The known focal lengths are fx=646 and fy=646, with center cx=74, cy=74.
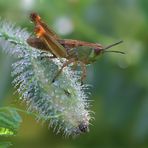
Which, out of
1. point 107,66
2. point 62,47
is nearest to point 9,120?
point 62,47

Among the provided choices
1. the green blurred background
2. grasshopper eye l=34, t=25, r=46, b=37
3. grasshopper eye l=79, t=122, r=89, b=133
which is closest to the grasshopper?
grasshopper eye l=34, t=25, r=46, b=37

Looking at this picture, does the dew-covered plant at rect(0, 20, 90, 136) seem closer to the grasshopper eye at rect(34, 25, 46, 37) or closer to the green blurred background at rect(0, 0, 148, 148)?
the grasshopper eye at rect(34, 25, 46, 37)

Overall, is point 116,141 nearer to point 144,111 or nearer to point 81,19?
point 144,111

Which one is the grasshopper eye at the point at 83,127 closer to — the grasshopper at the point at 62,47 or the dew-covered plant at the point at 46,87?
the dew-covered plant at the point at 46,87

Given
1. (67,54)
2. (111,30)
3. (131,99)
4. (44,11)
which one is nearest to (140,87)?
(131,99)

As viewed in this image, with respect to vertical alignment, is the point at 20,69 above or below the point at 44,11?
below

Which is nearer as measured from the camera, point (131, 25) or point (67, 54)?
point (67, 54)
